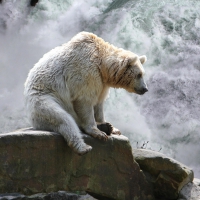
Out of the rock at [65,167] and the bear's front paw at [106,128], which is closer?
the rock at [65,167]

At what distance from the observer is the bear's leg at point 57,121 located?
5658 millimetres

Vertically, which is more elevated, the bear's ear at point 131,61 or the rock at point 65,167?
the bear's ear at point 131,61

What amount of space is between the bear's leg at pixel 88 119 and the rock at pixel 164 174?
1040 mm

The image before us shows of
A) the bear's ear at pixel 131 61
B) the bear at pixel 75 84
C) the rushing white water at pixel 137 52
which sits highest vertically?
the bear's ear at pixel 131 61

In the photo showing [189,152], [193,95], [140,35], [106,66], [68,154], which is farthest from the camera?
[140,35]

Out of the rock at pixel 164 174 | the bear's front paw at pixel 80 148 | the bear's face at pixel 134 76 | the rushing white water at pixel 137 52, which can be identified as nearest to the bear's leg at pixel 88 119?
the bear's front paw at pixel 80 148

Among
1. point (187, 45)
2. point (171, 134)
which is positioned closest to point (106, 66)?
point (171, 134)

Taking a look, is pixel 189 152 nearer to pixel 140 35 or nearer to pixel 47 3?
pixel 140 35

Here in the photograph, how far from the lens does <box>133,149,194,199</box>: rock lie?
6520mm

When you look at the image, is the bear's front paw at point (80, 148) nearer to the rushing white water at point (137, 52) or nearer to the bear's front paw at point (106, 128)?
the bear's front paw at point (106, 128)

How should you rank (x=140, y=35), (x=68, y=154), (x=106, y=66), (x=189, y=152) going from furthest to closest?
(x=140, y=35)
(x=189, y=152)
(x=106, y=66)
(x=68, y=154)

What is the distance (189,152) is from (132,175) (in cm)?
626

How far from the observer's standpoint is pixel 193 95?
533 inches

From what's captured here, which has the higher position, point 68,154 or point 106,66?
point 106,66
